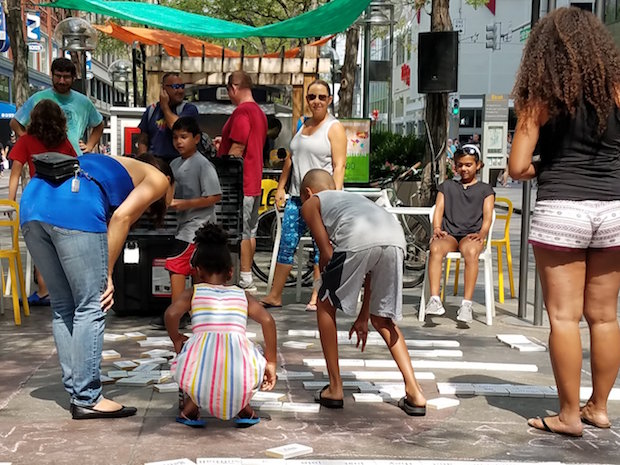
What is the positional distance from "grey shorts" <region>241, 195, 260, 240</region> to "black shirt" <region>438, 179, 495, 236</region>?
177 centimetres

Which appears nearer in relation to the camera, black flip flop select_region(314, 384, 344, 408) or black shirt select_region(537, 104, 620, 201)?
black shirt select_region(537, 104, 620, 201)

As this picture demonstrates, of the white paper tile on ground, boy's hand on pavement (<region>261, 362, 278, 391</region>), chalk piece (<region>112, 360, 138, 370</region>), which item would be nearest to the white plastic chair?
chalk piece (<region>112, 360, 138, 370</region>)

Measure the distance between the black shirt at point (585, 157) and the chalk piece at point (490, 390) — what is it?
4.52 ft

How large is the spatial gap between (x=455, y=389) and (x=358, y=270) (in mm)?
1080

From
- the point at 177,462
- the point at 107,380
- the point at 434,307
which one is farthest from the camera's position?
the point at 434,307

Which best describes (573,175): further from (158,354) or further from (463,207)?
(463,207)

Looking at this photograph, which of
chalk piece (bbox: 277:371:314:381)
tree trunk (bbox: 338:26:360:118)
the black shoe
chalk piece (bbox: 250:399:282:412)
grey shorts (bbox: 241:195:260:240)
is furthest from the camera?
tree trunk (bbox: 338:26:360:118)

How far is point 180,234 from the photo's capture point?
730 centimetres

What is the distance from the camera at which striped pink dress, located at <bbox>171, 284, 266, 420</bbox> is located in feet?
15.3

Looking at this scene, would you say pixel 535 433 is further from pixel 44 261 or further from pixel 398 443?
pixel 44 261

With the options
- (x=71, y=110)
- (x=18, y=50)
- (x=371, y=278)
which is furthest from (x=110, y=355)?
(x=18, y=50)

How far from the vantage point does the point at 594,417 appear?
198 inches

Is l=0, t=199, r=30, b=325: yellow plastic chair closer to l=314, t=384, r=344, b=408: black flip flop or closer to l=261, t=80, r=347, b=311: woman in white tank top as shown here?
l=261, t=80, r=347, b=311: woman in white tank top

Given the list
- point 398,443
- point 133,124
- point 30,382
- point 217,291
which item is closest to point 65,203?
point 217,291
